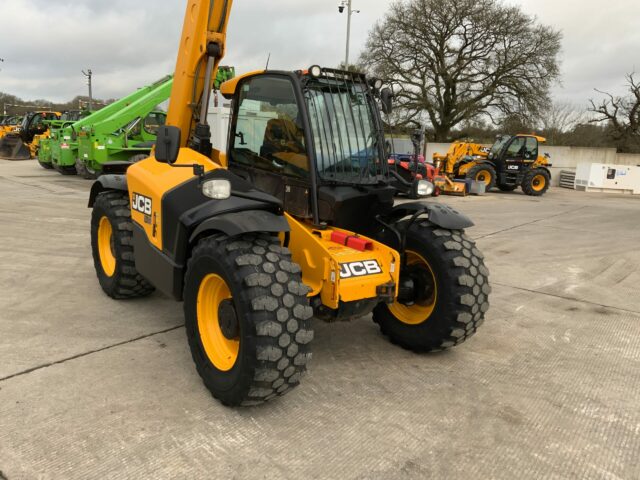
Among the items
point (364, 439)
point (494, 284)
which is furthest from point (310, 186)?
point (494, 284)

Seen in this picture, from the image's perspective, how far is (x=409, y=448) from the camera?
262 cm

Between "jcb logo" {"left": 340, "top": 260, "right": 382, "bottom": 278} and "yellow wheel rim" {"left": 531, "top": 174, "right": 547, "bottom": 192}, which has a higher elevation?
"yellow wheel rim" {"left": 531, "top": 174, "right": 547, "bottom": 192}

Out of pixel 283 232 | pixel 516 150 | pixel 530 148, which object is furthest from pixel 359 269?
pixel 530 148

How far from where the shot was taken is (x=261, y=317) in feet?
8.64

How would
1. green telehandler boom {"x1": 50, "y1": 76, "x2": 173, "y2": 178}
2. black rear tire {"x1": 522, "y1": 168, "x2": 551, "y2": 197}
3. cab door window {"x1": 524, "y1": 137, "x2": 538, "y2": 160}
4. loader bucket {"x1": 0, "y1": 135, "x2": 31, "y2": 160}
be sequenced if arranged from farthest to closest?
loader bucket {"x1": 0, "y1": 135, "x2": 31, "y2": 160} < cab door window {"x1": 524, "y1": 137, "x2": 538, "y2": 160} < black rear tire {"x1": 522, "y1": 168, "x2": 551, "y2": 197} < green telehandler boom {"x1": 50, "y1": 76, "x2": 173, "y2": 178}

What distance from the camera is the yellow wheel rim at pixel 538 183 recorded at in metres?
18.3

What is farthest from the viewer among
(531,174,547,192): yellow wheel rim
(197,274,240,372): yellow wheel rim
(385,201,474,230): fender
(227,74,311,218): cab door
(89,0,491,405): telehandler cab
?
(531,174,547,192): yellow wheel rim

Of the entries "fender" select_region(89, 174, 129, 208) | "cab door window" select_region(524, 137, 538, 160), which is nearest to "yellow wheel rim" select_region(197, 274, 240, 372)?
"fender" select_region(89, 174, 129, 208)

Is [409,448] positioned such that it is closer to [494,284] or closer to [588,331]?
[588,331]

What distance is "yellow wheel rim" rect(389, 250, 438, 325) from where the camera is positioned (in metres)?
3.66

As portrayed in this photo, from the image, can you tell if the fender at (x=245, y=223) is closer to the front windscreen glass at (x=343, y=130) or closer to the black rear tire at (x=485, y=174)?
the front windscreen glass at (x=343, y=130)

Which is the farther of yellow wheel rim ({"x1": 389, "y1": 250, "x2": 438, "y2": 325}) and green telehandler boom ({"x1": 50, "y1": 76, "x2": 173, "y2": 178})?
green telehandler boom ({"x1": 50, "y1": 76, "x2": 173, "y2": 178})

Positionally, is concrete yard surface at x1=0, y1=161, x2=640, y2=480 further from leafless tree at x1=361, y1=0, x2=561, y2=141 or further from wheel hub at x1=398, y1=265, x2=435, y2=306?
leafless tree at x1=361, y1=0, x2=561, y2=141

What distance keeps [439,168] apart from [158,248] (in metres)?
16.7
